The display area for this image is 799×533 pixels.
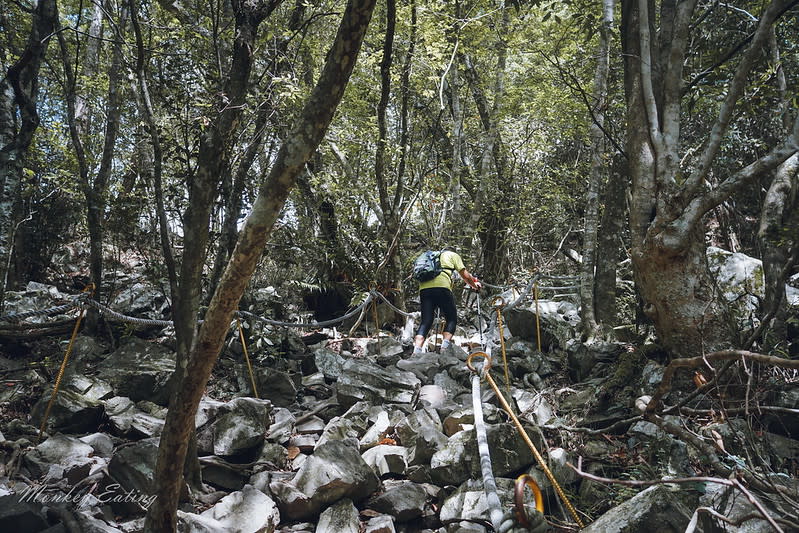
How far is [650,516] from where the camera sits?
2410 millimetres

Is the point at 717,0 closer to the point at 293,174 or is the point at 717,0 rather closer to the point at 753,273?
the point at 753,273

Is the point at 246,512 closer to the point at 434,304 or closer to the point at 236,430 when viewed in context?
the point at 236,430

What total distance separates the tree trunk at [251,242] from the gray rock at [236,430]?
1.52 m

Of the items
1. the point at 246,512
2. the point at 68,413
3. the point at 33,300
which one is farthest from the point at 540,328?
the point at 33,300

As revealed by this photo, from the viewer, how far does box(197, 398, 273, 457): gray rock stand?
14.5 ft

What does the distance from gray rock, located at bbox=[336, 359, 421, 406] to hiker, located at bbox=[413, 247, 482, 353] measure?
134 cm

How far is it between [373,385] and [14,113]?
15.9ft

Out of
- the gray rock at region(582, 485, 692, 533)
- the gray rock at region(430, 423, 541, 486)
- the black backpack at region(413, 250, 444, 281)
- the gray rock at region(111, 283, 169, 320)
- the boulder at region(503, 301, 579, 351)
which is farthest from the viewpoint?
the gray rock at region(111, 283, 169, 320)

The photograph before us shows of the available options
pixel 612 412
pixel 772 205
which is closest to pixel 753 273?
pixel 772 205

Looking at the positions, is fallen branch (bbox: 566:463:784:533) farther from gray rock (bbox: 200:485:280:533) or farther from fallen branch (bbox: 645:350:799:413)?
gray rock (bbox: 200:485:280:533)

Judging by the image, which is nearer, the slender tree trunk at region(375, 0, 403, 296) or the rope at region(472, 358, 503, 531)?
the rope at region(472, 358, 503, 531)

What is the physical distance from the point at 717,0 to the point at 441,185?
658 cm

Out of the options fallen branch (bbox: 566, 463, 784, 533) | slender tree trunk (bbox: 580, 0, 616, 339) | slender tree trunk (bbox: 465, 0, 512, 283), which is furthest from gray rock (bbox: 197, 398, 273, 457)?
slender tree trunk (bbox: 465, 0, 512, 283)

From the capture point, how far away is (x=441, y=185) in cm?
1198
